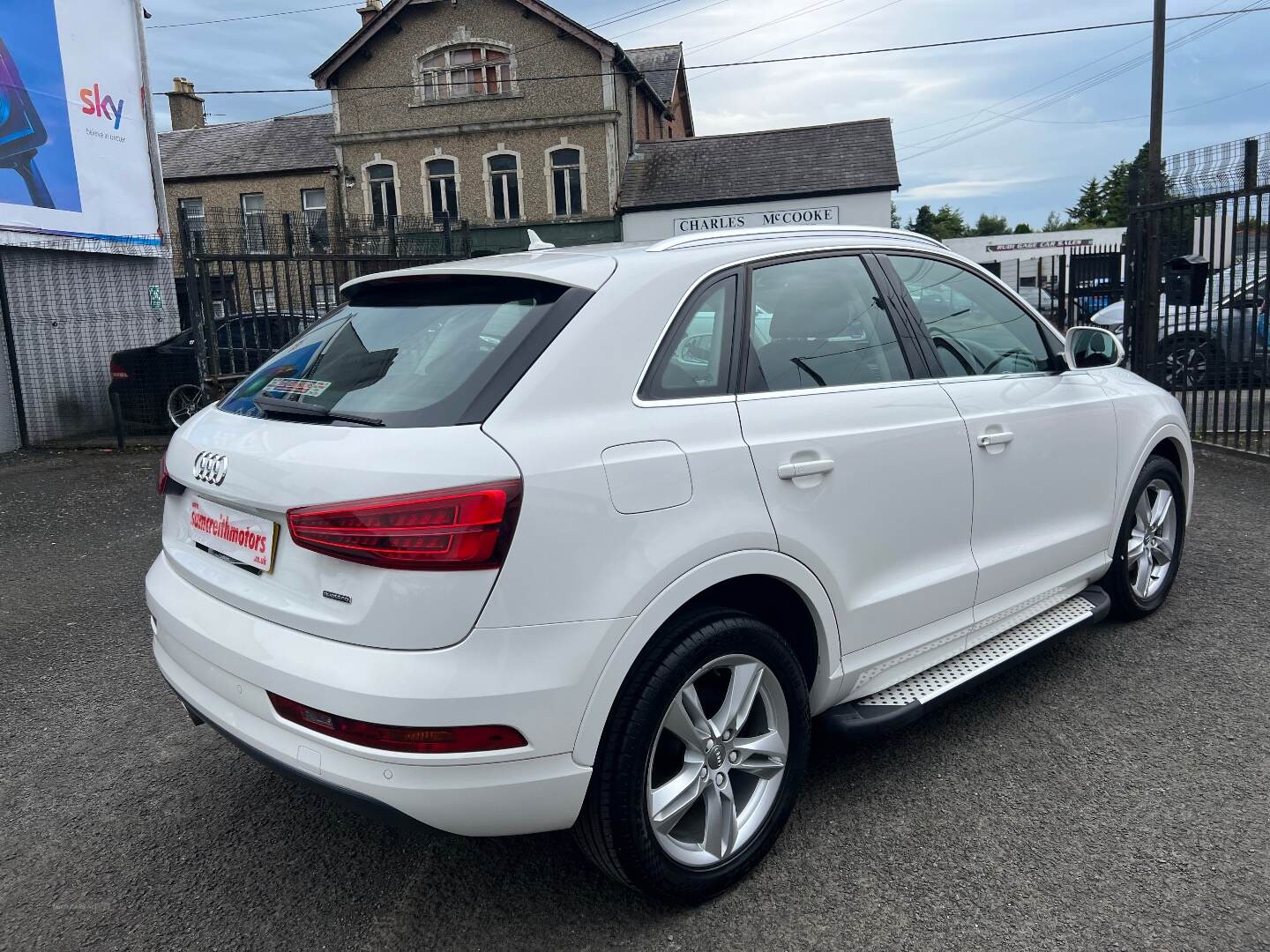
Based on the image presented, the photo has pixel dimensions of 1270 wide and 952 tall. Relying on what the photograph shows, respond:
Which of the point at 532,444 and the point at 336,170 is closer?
the point at 532,444

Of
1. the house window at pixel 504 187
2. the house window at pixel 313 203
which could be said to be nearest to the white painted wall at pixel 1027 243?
the house window at pixel 504 187

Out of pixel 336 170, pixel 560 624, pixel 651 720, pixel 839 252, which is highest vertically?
pixel 336 170

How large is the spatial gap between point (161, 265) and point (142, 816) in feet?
37.7

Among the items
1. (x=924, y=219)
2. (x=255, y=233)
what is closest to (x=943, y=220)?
(x=924, y=219)

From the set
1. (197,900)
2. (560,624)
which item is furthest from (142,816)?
(560,624)

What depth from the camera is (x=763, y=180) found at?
100ft

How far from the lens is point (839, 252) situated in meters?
3.27

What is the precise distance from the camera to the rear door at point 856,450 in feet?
8.91

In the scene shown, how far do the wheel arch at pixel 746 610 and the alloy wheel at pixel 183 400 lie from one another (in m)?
10.4

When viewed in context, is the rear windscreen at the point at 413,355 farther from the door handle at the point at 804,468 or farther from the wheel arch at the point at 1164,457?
the wheel arch at the point at 1164,457

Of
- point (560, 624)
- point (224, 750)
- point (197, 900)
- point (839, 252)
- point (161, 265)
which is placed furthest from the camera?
point (161, 265)

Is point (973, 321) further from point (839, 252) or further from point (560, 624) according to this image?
point (560, 624)

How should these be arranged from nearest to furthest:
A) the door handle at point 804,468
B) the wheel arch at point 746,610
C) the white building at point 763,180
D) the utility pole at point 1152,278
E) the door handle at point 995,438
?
the wheel arch at point 746,610 → the door handle at point 804,468 → the door handle at point 995,438 → the utility pole at point 1152,278 → the white building at point 763,180

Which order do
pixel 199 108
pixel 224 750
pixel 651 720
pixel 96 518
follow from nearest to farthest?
pixel 651 720 < pixel 224 750 < pixel 96 518 < pixel 199 108
